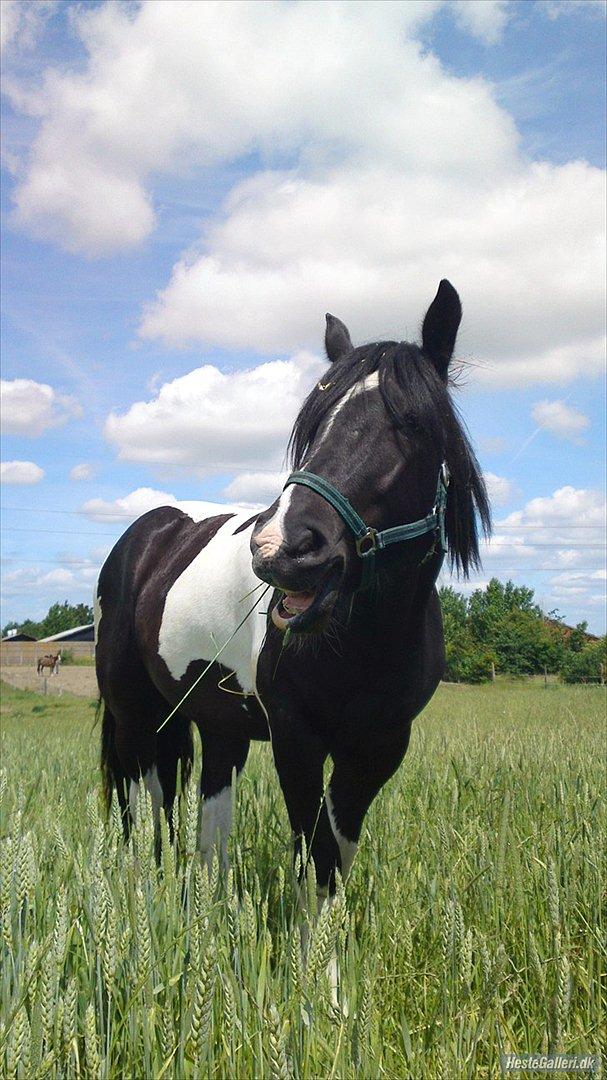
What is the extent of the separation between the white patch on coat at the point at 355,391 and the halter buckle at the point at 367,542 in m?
0.37

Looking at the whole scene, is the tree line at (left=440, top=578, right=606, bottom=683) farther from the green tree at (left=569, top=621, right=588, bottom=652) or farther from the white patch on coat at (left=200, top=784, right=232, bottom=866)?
the white patch on coat at (left=200, top=784, right=232, bottom=866)

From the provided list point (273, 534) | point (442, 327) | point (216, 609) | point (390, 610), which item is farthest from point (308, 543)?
point (216, 609)

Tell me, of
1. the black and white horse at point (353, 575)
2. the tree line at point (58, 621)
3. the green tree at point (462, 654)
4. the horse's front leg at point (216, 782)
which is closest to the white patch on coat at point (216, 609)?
the black and white horse at point (353, 575)

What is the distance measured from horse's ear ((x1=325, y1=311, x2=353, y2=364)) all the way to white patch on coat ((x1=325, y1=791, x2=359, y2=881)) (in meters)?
1.85

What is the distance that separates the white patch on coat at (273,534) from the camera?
2379 mm

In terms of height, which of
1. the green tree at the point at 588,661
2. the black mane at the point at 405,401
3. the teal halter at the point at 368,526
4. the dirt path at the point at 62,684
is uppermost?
the black mane at the point at 405,401

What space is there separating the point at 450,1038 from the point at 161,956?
0.86 metres

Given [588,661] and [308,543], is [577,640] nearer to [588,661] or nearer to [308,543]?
[588,661]

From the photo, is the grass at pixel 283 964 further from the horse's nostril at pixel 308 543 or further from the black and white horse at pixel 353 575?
the horse's nostril at pixel 308 543

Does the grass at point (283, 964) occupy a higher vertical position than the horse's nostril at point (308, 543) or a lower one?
lower

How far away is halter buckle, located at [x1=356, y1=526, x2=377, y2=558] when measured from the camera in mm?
2666

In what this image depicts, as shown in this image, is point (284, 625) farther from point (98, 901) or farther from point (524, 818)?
point (524, 818)

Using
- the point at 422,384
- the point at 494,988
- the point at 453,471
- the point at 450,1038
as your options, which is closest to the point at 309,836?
the point at 450,1038

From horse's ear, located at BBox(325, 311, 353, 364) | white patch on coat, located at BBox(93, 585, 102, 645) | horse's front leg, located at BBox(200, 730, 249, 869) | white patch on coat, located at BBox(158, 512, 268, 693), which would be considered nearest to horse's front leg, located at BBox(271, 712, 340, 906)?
white patch on coat, located at BBox(158, 512, 268, 693)
